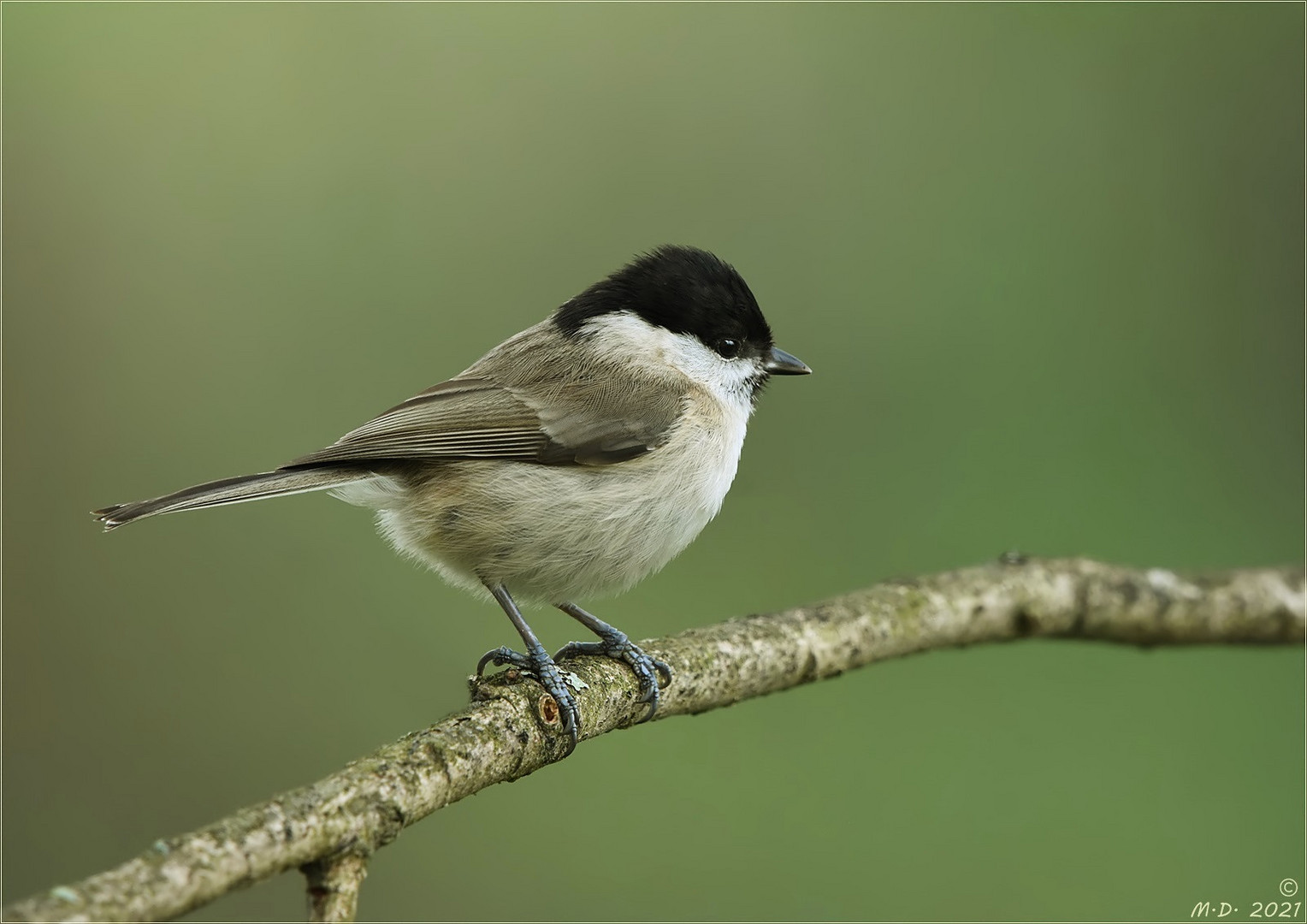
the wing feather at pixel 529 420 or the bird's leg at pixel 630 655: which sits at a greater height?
the wing feather at pixel 529 420

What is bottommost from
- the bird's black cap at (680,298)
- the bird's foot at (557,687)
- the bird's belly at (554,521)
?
the bird's foot at (557,687)

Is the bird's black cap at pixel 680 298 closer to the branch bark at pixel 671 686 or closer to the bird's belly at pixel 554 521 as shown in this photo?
the bird's belly at pixel 554 521

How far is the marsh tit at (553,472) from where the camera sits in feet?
9.72

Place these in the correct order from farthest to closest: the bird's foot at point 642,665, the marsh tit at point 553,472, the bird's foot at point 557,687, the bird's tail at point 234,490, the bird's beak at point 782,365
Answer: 1. the bird's beak at point 782,365
2. the marsh tit at point 553,472
3. the bird's foot at point 642,665
4. the bird's tail at point 234,490
5. the bird's foot at point 557,687

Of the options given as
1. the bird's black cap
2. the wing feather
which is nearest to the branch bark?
the wing feather

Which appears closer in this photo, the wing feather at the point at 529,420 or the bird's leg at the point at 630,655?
the bird's leg at the point at 630,655

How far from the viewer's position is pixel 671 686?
2879mm

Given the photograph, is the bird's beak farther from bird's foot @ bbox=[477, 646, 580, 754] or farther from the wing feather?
bird's foot @ bbox=[477, 646, 580, 754]

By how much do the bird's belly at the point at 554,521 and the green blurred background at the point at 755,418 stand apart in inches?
52.2

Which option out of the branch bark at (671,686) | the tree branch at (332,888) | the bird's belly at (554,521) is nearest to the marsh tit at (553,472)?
the bird's belly at (554,521)

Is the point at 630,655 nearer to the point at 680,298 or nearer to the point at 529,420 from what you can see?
the point at 529,420

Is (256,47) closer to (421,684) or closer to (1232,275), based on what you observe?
(421,684)

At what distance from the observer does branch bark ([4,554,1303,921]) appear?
5.26 feet

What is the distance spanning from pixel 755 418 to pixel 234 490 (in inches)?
108
